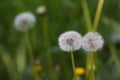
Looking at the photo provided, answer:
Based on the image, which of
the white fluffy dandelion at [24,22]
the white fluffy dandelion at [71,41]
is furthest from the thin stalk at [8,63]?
the white fluffy dandelion at [71,41]

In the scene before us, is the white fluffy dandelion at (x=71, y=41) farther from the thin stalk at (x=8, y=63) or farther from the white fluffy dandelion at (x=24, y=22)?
the thin stalk at (x=8, y=63)

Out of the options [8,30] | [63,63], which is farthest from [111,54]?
[8,30]

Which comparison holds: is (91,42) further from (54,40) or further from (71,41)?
(54,40)

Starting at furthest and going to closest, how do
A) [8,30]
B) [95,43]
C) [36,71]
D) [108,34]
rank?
[8,30], [108,34], [36,71], [95,43]

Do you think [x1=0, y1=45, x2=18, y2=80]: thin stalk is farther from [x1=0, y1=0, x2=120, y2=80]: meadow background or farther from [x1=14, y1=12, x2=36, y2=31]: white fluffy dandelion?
[x1=14, y1=12, x2=36, y2=31]: white fluffy dandelion

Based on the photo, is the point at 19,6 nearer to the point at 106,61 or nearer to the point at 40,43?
the point at 40,43

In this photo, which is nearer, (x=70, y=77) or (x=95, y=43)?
(x=95, y=43)
